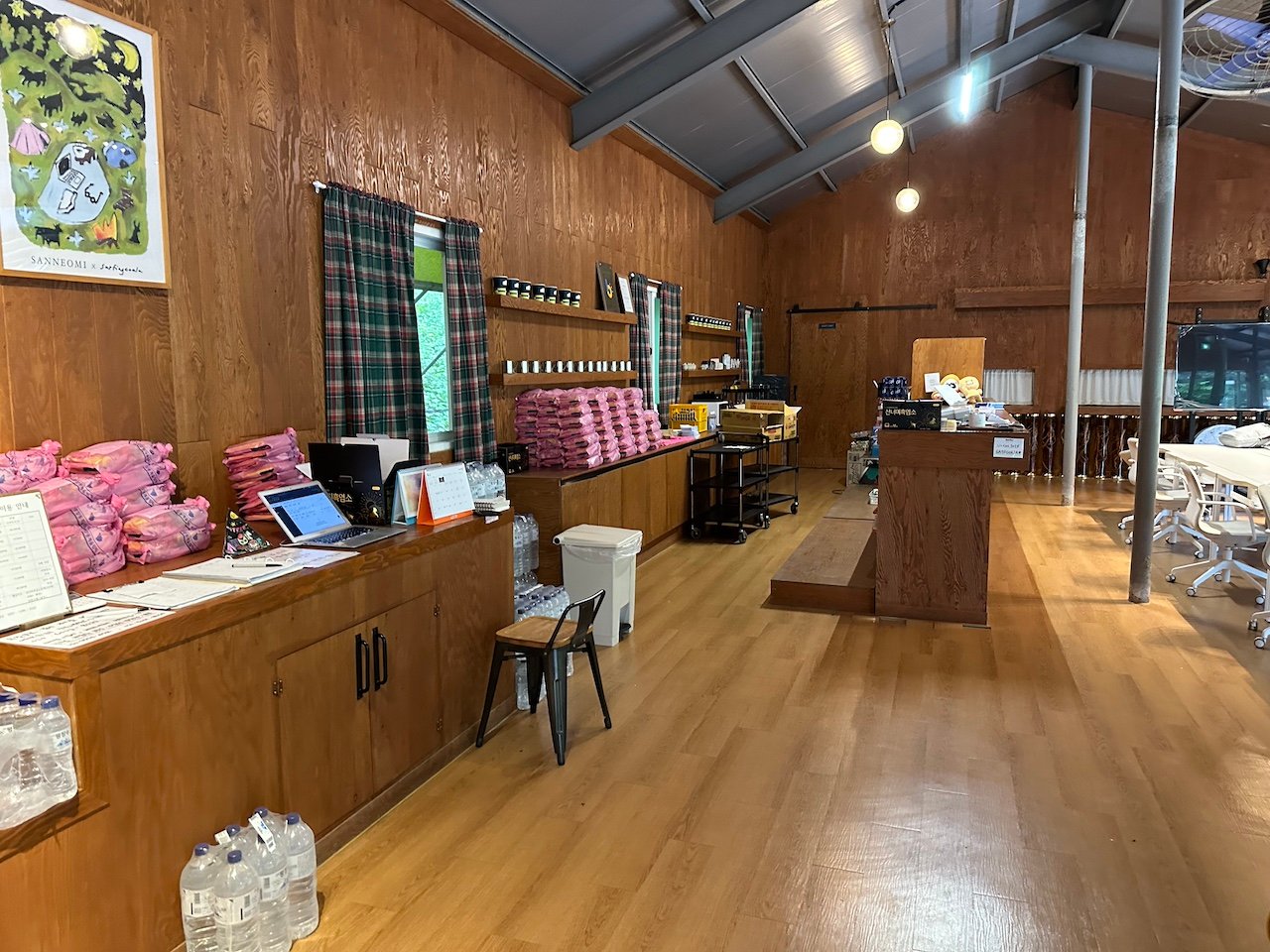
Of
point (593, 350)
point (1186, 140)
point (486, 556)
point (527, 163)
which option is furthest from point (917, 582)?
point (1186, 140)

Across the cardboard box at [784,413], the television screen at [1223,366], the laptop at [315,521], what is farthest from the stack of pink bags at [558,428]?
the television screen at [1223,366]

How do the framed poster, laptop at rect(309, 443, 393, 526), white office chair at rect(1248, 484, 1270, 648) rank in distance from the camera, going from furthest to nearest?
white office chair at rect(1248, 484, 1270, 648), laptop at rect(309, 443, 393, 526), the framed poster

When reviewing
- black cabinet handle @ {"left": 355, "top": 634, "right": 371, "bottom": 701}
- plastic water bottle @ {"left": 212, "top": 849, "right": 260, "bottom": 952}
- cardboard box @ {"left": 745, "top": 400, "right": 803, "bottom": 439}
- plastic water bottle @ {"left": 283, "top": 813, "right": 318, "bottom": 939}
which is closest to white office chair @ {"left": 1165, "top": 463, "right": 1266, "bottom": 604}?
cardboard box @ {"left": 745, "top": 400, "right": 803, "bottom": 439}

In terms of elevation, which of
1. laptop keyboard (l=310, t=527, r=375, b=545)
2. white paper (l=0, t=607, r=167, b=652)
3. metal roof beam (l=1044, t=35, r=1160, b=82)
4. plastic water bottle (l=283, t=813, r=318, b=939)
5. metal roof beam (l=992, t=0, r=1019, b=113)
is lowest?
plastic water bottle (l=283, t=813, r=318, b=939)

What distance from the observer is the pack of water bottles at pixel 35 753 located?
182 centimetres

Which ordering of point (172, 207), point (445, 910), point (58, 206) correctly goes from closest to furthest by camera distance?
1. point (445, 910)
2. point (58, 206)
3. point (172, 207)

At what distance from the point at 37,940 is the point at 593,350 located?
5659 mm

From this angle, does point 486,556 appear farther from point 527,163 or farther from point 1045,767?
point 527,163

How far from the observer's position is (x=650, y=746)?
3.46 metres

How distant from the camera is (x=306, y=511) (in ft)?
10.1

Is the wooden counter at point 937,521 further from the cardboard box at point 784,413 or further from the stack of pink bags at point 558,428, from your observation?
the cardboard box at point 784,413

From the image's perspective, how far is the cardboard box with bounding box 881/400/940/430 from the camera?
4.97 meters

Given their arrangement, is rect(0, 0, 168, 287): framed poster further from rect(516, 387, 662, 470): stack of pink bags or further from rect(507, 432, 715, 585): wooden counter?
rect(516, 387, 662, 470): stack of pink bags

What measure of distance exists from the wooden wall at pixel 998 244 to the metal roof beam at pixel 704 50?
251 inches
